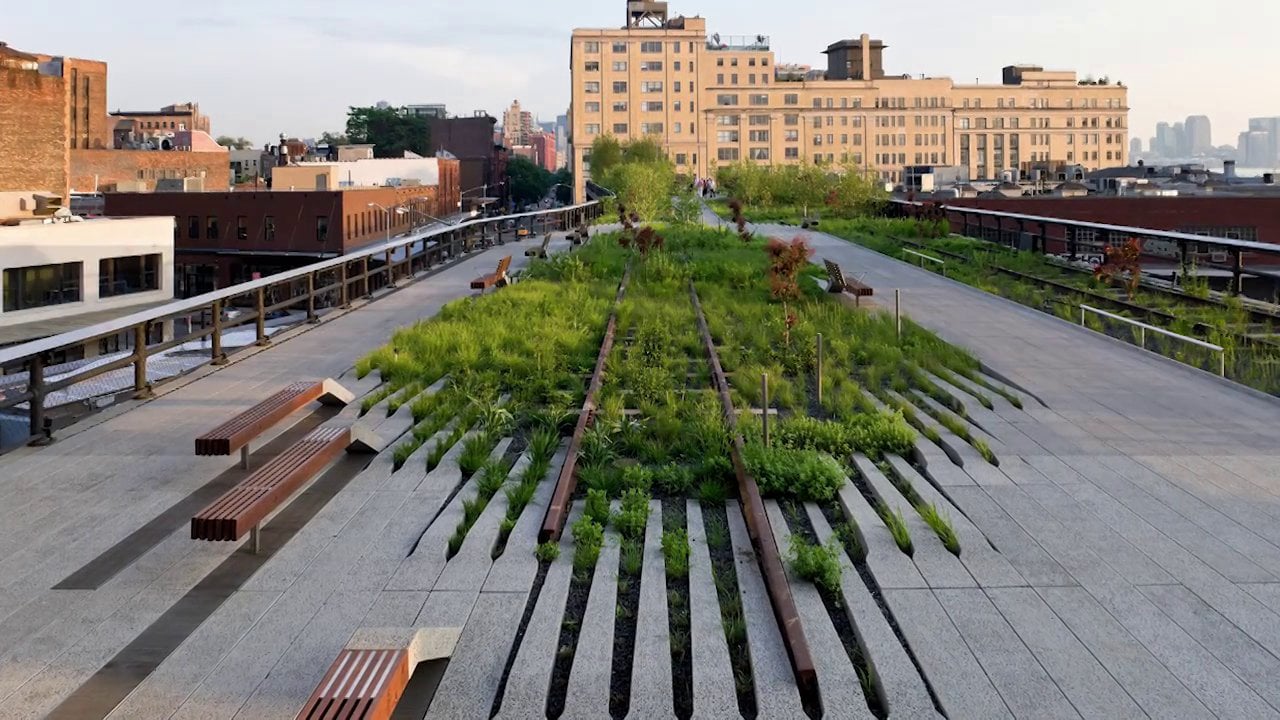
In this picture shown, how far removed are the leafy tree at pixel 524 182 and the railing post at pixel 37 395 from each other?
14687 centimetres

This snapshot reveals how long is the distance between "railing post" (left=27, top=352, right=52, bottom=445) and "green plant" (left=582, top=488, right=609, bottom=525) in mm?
4495

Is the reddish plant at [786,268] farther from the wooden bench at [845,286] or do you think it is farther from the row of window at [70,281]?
the row of window at [70,281]

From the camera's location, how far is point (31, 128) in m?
55.7

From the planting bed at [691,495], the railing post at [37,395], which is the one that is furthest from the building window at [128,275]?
the railing post at [37,395]

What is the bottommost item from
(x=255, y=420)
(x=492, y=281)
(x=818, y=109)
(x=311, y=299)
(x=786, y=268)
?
(x=255, y=420)

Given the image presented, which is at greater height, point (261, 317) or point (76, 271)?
point (76, 271)

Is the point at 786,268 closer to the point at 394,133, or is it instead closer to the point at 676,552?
the point at 676,552

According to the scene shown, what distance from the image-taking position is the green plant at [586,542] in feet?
20.0

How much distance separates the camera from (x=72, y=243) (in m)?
41.7

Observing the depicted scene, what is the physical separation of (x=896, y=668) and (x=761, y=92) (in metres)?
142

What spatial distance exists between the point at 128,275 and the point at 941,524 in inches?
1857

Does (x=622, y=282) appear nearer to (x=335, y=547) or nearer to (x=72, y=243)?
(x=335, y=547)

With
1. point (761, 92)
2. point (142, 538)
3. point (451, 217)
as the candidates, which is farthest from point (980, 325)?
point (761, 92)

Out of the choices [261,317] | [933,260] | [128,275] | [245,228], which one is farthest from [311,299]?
[245,228]
